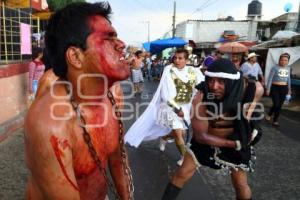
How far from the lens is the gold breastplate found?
17.9ft

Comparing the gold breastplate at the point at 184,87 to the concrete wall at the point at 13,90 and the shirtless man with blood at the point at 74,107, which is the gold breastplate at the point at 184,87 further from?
the shirtless man with blood at the point at 74,107

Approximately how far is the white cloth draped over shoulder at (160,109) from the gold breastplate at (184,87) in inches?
1.6

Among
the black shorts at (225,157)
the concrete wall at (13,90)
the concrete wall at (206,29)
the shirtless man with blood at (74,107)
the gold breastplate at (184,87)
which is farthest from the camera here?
the concrete wall at (206,29)

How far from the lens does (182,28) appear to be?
42844 mm

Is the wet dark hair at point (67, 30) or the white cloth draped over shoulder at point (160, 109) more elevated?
the wet dark hair at point (67, 30)

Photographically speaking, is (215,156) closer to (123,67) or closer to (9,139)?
(123,67)

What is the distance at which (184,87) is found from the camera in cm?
548

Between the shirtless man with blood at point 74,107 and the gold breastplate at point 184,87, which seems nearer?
the shirtless man with blood at point 74,107

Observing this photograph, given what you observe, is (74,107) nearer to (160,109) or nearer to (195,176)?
(195,176)

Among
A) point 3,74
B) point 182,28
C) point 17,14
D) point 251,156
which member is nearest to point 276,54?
point 17,14

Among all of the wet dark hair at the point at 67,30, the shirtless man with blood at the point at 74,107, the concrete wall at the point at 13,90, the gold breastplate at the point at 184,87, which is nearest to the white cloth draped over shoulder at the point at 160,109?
the gold breastplate at the point at 184,87

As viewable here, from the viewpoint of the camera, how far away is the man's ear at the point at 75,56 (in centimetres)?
139

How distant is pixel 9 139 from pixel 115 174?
5.34 metres

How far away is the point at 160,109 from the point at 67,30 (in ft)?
14.3
